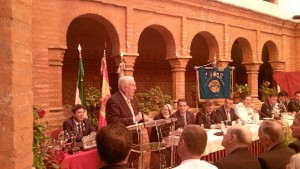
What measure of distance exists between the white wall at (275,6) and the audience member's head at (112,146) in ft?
35.9

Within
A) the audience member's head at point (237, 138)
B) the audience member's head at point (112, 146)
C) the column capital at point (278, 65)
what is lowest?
the audience member's head at point (237, 138)

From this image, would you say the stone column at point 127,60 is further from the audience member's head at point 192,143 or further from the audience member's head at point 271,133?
the audience member's head at point 192,143

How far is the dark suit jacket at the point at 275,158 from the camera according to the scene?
3.33 metres

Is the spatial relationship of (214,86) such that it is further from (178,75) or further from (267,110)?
(267,110)

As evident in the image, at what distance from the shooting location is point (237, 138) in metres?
3.26

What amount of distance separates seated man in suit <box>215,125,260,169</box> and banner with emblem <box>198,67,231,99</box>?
686cm

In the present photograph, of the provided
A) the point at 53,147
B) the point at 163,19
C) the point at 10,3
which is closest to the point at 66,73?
Answer: the point at 163,19

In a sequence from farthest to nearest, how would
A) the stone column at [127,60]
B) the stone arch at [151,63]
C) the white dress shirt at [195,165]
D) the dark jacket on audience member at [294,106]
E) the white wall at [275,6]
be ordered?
the stone arch at [151,63]
the white wall at [275,6]
the dark jacket on audience member at [294,106]
the stone column at [127,60]
the white dress shirt at [195,165]

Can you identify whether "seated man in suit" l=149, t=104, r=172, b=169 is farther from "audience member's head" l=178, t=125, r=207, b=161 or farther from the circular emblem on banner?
the circular emblem on banner

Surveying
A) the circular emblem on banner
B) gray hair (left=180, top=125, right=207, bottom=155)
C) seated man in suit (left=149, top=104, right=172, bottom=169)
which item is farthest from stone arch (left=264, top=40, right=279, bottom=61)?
gray hair (left=180, top=125, right=207, bottom=155)

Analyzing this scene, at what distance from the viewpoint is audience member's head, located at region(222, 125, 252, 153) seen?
10.6 feet

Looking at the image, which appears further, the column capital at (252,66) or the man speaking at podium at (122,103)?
the column capital at (252,66)

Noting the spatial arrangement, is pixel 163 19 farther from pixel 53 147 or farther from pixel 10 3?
pixel 10 3

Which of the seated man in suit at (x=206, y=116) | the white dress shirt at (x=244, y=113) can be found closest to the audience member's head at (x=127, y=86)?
the seated man in suit at (x=206, y=116)
